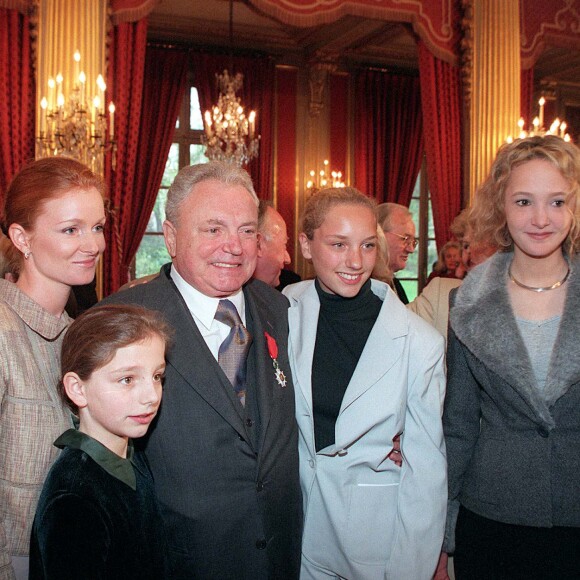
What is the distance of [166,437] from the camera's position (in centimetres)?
194

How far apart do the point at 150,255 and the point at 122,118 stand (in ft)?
13.5

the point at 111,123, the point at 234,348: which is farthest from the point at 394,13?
the point at 234,348

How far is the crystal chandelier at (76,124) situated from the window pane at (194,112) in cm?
452

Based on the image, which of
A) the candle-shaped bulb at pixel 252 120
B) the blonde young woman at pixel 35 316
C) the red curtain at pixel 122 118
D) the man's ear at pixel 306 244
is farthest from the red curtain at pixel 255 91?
the blonde young woman at pixel 35 316

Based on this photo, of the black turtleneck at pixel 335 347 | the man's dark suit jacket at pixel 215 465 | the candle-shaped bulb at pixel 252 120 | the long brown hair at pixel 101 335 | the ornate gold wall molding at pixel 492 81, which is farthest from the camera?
the ornate gold wall molding at pixel 492 81

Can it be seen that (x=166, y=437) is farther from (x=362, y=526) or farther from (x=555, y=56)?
(x=555, y=56)

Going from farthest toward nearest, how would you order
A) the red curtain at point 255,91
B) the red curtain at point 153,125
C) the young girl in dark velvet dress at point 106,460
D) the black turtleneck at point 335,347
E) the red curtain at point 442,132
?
the red curtain at point 255,91, the red curtain at point 153,125, the red curtain at point 442,132, the black turtleneck at point 335,347, the young girl in dark velvet dress at point 106,460

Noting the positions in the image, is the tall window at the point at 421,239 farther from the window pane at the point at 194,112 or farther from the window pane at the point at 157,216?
the window pane at the point at 157,216

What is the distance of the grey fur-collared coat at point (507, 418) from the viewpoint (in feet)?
6.65

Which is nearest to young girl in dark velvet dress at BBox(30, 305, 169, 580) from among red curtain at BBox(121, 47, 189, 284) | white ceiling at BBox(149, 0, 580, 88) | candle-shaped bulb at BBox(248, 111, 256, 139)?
candle-shaped bulb at BBox(248, 111, 256, 139)

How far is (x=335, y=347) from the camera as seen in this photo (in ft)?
7.77

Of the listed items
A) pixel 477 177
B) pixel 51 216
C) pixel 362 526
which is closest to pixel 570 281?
pixel 362 526

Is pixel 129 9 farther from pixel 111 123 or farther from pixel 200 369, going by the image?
pixel 200 369

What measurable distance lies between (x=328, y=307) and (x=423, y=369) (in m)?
0.41
